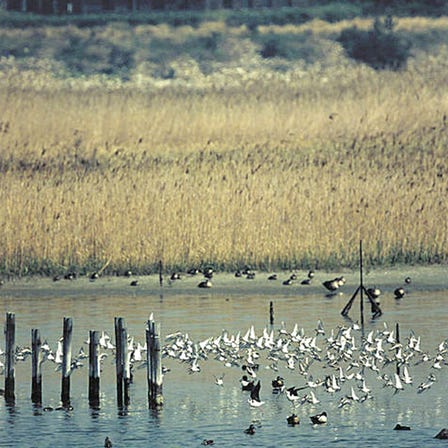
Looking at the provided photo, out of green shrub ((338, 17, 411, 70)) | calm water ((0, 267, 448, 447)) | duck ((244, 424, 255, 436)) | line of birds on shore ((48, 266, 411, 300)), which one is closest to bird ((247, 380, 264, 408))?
calm water ((0, 267, 448, 447))

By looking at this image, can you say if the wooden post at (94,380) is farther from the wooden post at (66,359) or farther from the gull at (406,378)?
the gull at (406,378)

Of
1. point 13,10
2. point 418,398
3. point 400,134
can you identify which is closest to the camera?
point 418,398

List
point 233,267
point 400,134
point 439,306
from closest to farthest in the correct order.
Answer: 1. point 439,306
2. point 233,267
3. point 400,134

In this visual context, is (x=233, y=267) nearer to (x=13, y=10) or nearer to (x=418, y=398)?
(x=418, y=398)

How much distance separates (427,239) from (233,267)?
2485 mm

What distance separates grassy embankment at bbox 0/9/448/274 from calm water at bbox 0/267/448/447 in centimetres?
65

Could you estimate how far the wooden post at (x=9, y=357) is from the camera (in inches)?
567

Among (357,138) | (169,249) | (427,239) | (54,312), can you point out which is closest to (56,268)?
(169,249)

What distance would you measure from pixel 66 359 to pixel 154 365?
2.84ft

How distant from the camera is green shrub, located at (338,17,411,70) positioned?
55.7 meters

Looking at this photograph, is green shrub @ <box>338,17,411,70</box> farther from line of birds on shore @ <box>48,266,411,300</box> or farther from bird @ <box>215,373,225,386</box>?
bird @ <box>215,373,225,386</box>

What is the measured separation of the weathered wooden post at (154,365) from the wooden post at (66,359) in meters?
0.65

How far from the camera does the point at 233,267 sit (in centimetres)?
2283

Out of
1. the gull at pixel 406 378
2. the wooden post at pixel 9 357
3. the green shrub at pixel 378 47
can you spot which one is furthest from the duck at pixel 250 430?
the green shrub at pixel 378 47
